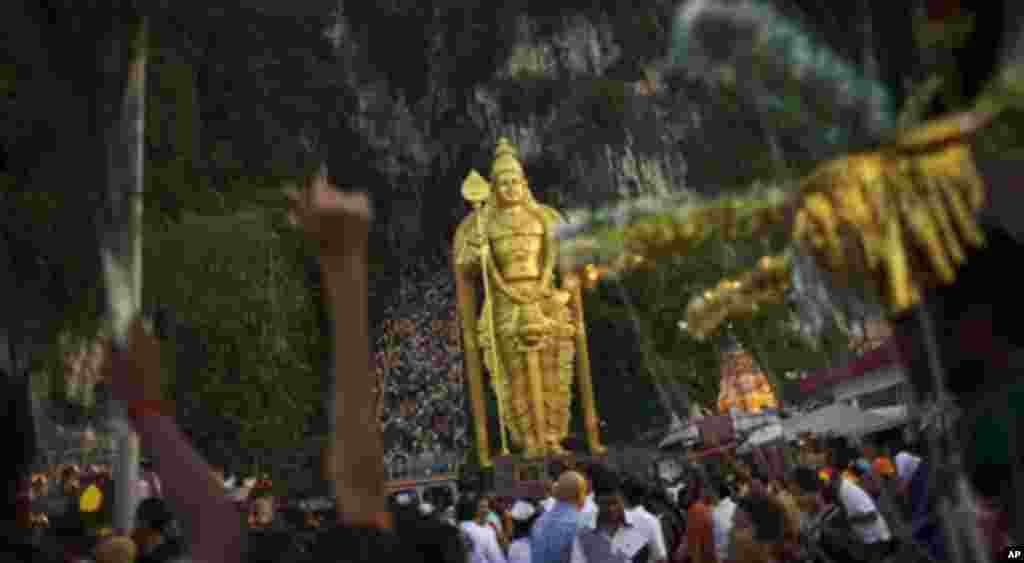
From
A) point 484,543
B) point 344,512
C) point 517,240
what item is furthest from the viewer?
point 517,240

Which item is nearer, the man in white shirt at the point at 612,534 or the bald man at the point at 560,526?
the man in white shirt at the point at 612,534

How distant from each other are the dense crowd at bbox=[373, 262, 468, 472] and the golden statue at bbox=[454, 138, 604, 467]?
1815 millimetres

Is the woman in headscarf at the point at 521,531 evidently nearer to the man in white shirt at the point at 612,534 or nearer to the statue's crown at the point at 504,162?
the man in white shirt at the point at 612,534

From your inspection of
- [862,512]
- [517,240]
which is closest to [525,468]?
[517,240]

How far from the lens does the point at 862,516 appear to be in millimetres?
6867

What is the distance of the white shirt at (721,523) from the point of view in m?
7.35

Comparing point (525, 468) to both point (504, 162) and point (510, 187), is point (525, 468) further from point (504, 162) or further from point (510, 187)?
point (504, 162)

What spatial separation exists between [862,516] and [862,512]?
0.16 m

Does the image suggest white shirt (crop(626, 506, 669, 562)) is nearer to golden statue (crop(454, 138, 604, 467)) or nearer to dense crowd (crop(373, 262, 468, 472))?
golden statue (crop(454, 138, 604, 467))

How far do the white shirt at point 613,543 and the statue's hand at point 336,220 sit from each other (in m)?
4.76

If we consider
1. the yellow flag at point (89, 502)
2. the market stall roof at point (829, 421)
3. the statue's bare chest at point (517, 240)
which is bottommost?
the yellow flag at point (89, 502)

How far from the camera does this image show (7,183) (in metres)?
10.6

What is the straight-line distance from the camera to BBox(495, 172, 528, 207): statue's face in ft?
56.4

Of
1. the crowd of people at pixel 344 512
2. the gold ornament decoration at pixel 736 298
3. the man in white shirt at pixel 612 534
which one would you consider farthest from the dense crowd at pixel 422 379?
the gold ornament decoration at pixel 736 298
